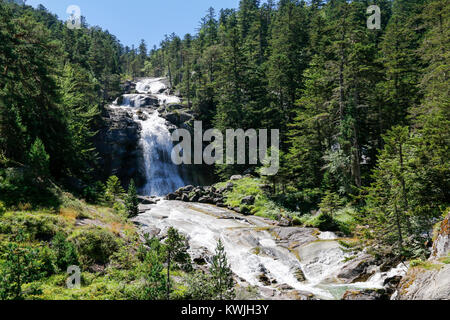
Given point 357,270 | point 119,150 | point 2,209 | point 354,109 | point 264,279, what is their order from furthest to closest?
point 119,150
point 354,109
point 264,279
point 357,270
point 2,209

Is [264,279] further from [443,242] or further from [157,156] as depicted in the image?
[157,156]

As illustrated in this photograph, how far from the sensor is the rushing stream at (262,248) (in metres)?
11.6

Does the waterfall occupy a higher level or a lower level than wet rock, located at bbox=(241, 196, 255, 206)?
higher

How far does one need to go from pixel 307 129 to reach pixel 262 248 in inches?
684

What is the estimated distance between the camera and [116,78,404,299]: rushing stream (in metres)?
11.6

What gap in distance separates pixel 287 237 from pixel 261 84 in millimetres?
28770

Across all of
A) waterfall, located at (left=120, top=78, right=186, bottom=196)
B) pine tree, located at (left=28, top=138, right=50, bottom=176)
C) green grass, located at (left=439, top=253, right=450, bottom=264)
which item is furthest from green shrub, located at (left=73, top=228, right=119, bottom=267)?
waterfall, located at (left=120, top=78, right=186, bottom=196)

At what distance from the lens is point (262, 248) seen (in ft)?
51.2

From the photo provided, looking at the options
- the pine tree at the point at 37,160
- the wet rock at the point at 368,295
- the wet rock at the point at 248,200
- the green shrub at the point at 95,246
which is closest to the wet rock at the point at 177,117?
the wet rock at the point at 248,200

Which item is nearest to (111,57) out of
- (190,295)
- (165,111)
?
(165,111)

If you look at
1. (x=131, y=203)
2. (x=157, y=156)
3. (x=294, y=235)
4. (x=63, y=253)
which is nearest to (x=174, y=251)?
(x=63, y=253)

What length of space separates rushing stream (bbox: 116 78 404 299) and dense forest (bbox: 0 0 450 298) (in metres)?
1.94

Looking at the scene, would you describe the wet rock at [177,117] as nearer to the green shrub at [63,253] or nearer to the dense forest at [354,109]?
the dense forest at [354,109]

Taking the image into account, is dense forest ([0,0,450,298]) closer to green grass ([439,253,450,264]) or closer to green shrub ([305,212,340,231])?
green shrub ([305,212,340,231])
